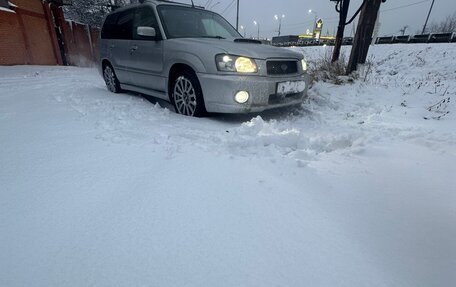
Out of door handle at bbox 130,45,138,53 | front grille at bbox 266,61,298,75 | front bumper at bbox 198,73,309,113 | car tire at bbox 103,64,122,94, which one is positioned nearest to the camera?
front bumper at bbox 198,73,309,113

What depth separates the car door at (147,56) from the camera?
3.79 metres

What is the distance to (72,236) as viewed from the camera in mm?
1195

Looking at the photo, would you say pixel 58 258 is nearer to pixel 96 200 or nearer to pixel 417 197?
pixel 96 200

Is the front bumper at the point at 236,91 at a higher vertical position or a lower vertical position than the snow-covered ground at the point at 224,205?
higher

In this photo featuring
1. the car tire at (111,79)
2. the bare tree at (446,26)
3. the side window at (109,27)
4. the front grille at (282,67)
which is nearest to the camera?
the front grille at (282,67)

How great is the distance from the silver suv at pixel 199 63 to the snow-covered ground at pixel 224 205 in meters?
0.61

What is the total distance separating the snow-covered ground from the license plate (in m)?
0.75

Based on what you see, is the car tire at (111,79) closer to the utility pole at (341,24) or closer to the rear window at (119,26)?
the rear window at (119,26)

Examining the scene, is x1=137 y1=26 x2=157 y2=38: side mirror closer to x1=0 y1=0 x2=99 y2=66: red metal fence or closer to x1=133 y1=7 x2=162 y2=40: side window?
x1=133 y1=7 x2=162 y2=40: side window

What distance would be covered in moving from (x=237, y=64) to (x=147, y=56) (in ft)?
5.53

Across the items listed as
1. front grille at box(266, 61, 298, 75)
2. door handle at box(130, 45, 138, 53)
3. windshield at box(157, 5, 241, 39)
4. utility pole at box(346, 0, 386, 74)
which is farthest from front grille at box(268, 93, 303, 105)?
utility pole at box(346, 0, 386, 74)

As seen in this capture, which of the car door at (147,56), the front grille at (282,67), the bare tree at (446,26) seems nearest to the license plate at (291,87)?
the front grille at (282,67)

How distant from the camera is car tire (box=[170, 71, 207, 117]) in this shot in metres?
3.31

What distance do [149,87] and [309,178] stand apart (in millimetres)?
3162
